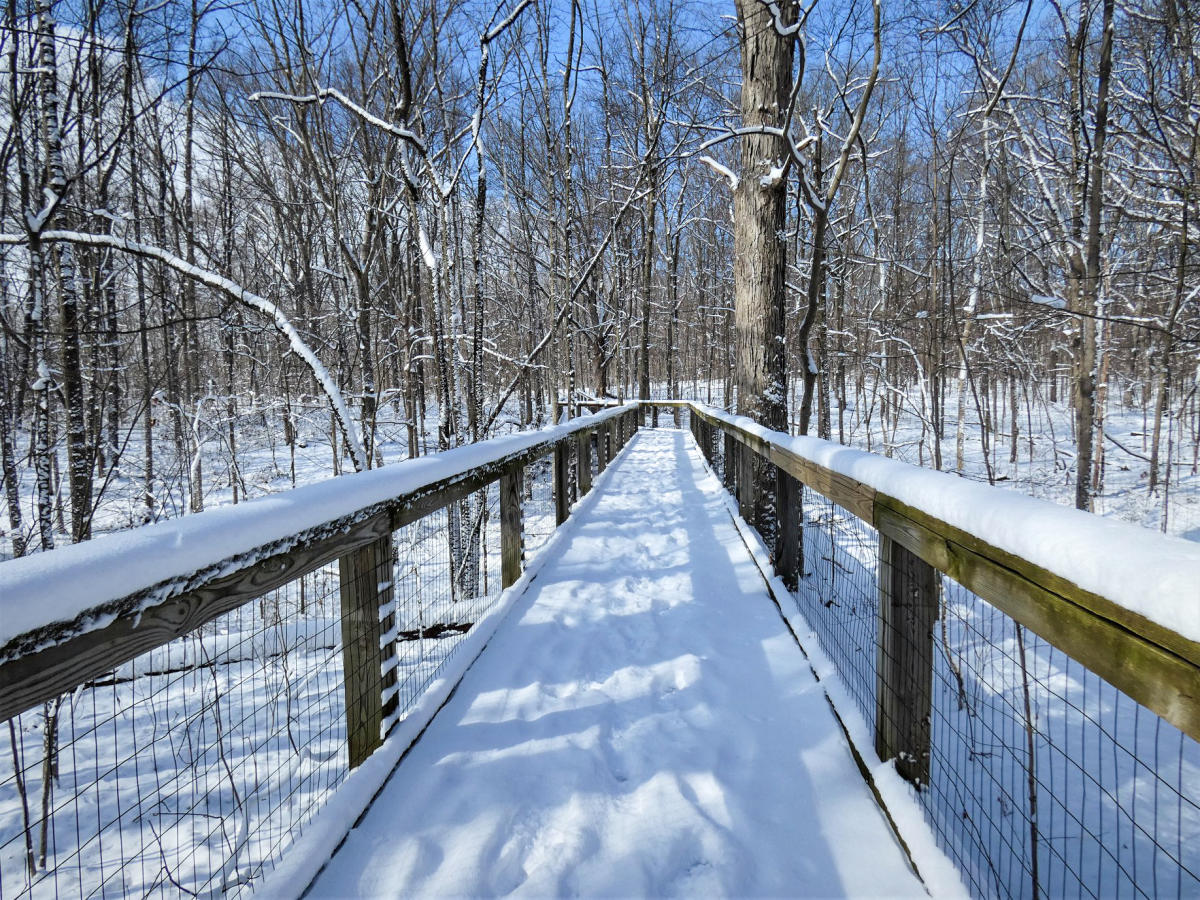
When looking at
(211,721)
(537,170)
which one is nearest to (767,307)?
(211,721)

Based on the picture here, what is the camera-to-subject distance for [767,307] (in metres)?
5.94

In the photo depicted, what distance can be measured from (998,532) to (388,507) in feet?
6.68

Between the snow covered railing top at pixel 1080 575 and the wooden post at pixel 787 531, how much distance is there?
80.8 inches

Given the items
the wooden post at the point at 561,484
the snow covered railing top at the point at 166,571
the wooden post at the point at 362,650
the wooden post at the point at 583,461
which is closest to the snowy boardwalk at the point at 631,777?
the wooden post at the point at 362,650

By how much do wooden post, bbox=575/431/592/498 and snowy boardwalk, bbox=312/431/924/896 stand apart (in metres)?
3.36

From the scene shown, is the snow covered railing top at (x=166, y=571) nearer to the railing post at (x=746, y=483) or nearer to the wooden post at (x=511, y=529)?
the wooden post at (x=511, y=529)

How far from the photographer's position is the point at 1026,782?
14.5 ft

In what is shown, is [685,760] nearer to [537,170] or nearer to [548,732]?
[548,732]

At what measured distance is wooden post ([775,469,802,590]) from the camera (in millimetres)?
3887

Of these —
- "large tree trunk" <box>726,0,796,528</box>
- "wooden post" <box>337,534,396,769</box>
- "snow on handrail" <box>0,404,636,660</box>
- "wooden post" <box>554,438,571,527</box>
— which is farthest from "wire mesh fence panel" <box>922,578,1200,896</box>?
"wooden post" <box>554,438,571,527</box>

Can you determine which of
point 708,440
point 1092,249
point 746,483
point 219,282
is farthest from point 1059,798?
point 219,282

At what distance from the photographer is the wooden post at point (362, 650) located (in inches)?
83.2

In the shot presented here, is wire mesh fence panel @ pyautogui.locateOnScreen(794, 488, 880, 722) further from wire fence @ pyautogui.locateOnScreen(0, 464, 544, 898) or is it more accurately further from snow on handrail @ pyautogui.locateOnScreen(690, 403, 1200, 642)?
wire fence @ pyautogui.locateOnScreen(0, 464, 544, 898)

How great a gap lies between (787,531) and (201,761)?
4.76m
